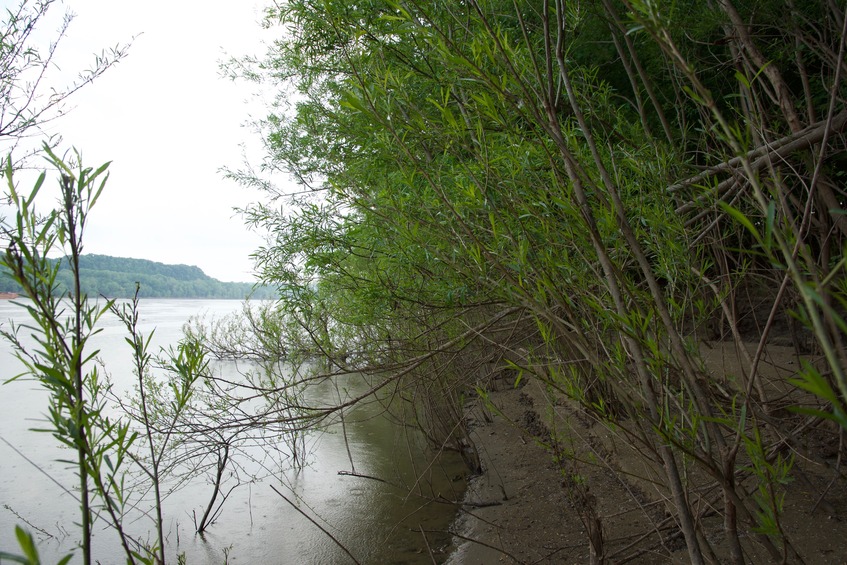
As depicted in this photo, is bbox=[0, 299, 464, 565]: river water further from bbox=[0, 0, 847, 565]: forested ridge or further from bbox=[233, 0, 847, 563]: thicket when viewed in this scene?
bbox=[233, 0, 847, 563]: thicket

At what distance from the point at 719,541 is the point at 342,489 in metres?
4.22

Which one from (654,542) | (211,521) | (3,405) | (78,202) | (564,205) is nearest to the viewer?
(78,202)

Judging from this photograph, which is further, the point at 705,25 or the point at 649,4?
the point at 705,25

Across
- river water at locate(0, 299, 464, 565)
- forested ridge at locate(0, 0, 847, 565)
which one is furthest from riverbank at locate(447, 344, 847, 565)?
river water at locate(0, 299, 464, 565)

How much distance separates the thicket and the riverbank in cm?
19

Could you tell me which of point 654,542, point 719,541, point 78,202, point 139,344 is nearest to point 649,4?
point 78,202

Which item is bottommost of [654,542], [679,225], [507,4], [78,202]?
[654,542]

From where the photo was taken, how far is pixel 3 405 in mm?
9852

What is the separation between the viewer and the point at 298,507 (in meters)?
3.82

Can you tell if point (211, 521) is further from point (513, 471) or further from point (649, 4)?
point (649, 4)

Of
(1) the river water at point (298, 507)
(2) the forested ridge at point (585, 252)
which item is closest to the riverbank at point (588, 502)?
(2) the forested ridge at point (585, 252)

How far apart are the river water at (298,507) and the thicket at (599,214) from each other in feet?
3.54

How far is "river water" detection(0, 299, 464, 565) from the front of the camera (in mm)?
4605

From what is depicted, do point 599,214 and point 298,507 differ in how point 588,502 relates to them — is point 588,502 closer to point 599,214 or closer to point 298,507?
point 298,507
